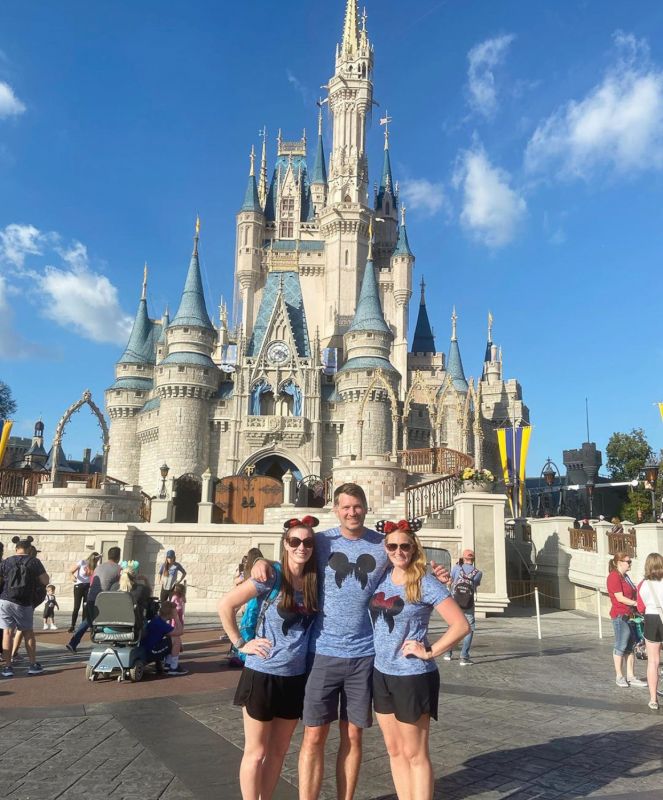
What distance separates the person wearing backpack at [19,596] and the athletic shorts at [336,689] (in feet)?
17.9

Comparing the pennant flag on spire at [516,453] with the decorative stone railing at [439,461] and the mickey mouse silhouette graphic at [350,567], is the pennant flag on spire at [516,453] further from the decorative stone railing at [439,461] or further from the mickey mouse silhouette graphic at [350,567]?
the mickey mouse silhouette graphic at [350,567]

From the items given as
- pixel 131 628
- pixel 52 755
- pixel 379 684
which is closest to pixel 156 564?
pixel 131 628

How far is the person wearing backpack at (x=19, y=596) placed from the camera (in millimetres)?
8070

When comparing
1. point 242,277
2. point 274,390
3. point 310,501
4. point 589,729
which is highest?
point 242,277

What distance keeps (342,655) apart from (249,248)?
52257mm

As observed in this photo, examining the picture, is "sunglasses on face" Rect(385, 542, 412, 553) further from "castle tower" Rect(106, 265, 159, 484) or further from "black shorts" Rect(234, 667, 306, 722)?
"castle tower" Rect(106, 265, 159, 484)

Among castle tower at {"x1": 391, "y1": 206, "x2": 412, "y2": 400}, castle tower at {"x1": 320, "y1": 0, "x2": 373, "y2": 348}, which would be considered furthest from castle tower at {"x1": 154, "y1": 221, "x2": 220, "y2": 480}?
castle tower at {"x1": 391, "y1": 206, "x2": 412, "y2": 400}

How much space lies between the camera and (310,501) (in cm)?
A: 4122

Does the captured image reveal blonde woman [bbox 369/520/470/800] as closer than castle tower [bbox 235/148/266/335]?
Yes

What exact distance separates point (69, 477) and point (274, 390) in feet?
51.0

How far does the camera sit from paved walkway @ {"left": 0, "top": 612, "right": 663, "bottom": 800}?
4.55 metres

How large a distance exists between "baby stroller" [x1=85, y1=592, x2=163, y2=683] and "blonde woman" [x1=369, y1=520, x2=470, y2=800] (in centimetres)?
482

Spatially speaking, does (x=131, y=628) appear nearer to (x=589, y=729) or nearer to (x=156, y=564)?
(x=589, y=729)

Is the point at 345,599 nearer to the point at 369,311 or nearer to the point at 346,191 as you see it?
the point at 369,311
